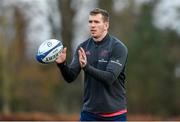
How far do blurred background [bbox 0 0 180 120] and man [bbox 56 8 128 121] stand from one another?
68.6 ft

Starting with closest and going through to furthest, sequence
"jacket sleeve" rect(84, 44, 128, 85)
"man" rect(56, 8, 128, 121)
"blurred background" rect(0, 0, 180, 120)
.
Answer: "jacket sleeve" rect(84, 44, 128, 85) → "man" rect(56, 8, 128, 121) → "blurred background" rect(0, 0, 180, 120)

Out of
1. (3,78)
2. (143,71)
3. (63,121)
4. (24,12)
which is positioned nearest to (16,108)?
(3,78)

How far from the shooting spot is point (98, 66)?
23.3ft

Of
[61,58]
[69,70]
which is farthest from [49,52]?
[69,70]

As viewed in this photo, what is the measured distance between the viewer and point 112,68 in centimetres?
692

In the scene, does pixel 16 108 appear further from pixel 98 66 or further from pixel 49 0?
pixel 98 66

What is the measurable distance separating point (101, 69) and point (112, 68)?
0.20 metres

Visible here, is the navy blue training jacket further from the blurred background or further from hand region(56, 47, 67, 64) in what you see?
the blurred background

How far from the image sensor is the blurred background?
29.8 metres

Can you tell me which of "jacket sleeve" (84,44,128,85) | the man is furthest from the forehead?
"jacket sleeve" (84,44,128,85)

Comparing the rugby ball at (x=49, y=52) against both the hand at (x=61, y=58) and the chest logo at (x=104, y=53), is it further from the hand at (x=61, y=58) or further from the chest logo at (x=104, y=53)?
the chest logo at (x=104, y=53)

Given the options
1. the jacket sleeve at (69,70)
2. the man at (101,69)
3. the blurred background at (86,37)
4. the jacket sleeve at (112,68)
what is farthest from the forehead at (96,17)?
the blurred background at (86,37)

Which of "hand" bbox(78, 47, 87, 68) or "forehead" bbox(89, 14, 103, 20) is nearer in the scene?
"hand" bbox(78, 47, 87, 68)

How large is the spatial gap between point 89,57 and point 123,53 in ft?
1.43
